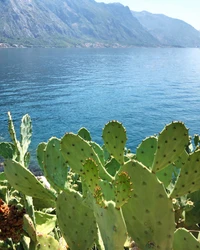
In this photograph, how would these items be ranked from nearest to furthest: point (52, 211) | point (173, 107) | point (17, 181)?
point (17, 181) → point (52, 211) → point (173, 107)

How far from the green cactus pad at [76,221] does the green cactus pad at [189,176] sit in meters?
0.77

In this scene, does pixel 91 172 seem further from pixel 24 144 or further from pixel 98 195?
pixel 24 144

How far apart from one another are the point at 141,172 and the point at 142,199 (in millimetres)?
208

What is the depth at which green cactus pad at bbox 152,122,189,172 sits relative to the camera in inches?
92.4

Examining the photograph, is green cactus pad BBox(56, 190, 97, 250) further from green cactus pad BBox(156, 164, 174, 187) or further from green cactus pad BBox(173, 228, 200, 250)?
green cactus pad BBox(156, 164, 174, 187)

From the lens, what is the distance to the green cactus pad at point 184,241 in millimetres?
2488

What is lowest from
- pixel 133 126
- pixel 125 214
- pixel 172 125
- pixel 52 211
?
pixel 133 126

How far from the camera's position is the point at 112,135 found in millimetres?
2965

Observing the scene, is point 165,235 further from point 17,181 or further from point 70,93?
point 70,93

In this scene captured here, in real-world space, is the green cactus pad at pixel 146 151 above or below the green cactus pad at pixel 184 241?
above

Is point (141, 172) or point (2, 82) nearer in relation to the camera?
point (141, 172)

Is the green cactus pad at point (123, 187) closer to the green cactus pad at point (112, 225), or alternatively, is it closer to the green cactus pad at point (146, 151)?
the green cactus pad at point (112, 225)

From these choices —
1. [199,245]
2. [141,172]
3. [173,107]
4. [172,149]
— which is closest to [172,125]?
[172,149]

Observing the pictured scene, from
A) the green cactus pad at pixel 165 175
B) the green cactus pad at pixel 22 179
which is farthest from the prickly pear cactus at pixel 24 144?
the green cactus pad at pixel 165 175
